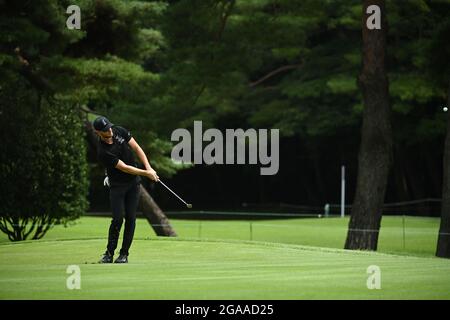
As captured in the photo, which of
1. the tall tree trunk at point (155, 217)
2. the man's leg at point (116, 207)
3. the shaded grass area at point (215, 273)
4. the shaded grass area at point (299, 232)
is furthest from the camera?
the shaded grass area at point (299, 232)

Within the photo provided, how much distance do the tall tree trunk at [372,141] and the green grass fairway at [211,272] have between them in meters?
7.02

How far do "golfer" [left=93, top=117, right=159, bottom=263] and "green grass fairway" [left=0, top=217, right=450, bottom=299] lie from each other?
1.64 feet

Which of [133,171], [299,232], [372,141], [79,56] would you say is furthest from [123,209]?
[299,232]

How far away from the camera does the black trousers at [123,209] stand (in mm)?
13273

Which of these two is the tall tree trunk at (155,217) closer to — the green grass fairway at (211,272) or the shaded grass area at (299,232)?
the shaded grass area at (299,232)

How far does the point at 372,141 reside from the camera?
931 inches

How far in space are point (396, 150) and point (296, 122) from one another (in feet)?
16.7

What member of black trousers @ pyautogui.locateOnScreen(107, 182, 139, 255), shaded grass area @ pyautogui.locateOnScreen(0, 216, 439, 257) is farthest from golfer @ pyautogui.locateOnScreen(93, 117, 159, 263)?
shaded grass area @ pyautogui.locateOnScreen(0, 216, 439, 257)

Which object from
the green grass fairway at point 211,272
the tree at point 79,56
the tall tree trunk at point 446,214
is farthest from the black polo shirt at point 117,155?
the tall tree trunk at point 446,214

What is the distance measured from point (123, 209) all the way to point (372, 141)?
11407 mm

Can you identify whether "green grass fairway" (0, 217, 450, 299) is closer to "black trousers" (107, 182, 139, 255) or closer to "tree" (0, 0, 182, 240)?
"black trousers" (107, 182, 139, 255)

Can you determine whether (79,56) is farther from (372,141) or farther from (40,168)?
(372,141)

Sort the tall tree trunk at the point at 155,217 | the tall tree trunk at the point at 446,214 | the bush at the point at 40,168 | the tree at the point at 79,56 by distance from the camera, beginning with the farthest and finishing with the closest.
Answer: the tall tree trunk at the point at 155,217 < the tree at the point at 79,56 < the bush at the point at 40,168 < the tall tree trunk at the point at 446,214
